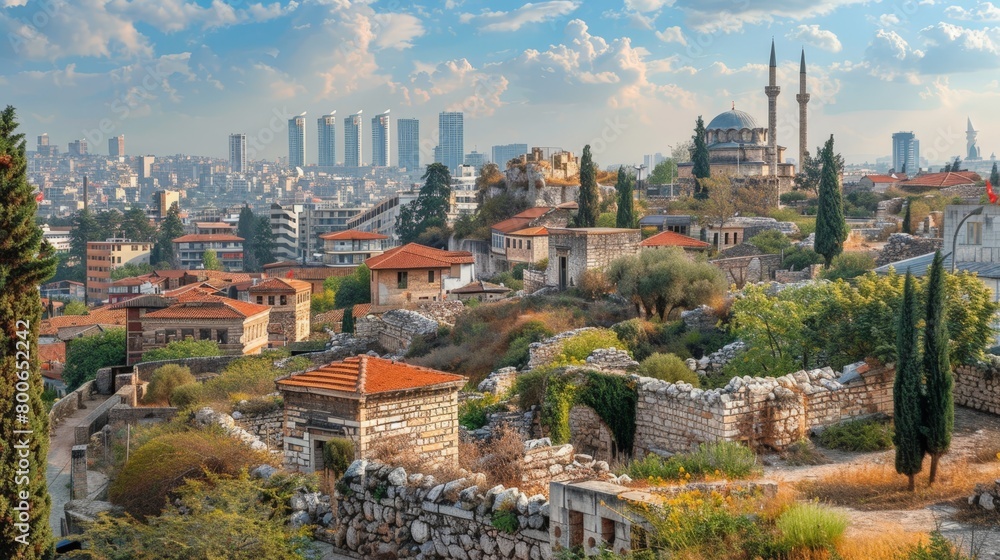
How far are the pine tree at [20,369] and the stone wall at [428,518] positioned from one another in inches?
139

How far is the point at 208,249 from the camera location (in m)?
141

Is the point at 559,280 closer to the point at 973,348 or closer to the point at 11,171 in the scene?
the point at 973,348

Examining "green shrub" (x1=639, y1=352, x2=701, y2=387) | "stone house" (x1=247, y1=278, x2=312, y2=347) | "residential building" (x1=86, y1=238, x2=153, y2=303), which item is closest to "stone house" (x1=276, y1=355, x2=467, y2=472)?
"green shrub" (x1=639, y1=352, x2=701, y2=387)

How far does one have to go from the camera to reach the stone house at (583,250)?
34719mm

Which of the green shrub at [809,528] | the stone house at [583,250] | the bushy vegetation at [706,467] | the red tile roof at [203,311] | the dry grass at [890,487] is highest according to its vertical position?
the stone house at [583,250]

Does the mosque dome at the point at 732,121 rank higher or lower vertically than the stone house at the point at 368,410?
higher

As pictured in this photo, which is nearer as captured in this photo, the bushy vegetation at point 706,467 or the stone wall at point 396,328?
the bushy vegetation at point 706,467

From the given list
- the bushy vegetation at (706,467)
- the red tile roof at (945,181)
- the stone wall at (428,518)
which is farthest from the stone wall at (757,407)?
the red tile roof at (945,181)

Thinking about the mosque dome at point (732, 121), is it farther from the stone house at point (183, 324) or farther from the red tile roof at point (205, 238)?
the red tile roof at point (205, 238)

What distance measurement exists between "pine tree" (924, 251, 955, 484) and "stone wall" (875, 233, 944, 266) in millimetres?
22305

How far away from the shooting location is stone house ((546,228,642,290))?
114ft

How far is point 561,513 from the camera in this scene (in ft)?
27.8

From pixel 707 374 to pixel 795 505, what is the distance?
Answer: 10.2 meters

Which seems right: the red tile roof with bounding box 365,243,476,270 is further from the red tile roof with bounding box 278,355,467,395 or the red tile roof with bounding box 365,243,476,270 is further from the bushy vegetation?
the bushy vegetation
